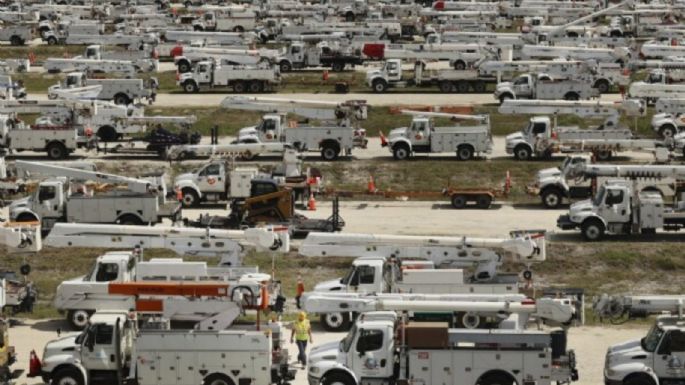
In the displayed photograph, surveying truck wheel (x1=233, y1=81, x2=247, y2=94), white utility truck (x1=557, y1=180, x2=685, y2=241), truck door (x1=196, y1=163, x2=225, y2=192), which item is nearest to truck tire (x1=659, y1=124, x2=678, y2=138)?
white utility truck (x1=557, y1=180, x2=685, y2=241)

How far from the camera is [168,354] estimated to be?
41219 mm

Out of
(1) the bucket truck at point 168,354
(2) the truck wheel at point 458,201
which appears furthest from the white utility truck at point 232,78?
(1) the bucket truck at point 168,354

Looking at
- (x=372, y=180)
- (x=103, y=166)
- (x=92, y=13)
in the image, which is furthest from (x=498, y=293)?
(x=92, y=13)

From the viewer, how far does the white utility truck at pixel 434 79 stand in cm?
10212

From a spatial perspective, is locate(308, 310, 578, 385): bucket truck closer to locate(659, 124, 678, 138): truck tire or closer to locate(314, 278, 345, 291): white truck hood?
locate(314, 278, 345, 291): white truck hood

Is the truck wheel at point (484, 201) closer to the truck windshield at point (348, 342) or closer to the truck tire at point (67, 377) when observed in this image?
the truck windshield at point (348, 342)

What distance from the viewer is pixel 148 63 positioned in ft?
362

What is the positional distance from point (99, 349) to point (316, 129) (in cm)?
3795

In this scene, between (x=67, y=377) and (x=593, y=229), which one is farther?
(x=593, y=229)

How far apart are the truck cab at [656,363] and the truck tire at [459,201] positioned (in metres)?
28.1

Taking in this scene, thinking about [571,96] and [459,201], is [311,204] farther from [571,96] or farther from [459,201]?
[571,96]

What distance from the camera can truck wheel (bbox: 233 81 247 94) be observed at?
335ft

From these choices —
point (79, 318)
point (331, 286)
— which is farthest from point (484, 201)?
point (79, 318)

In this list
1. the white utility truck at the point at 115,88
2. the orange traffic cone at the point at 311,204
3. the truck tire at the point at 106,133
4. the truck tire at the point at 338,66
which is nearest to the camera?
the orange traffic cone at the point at 311,204
